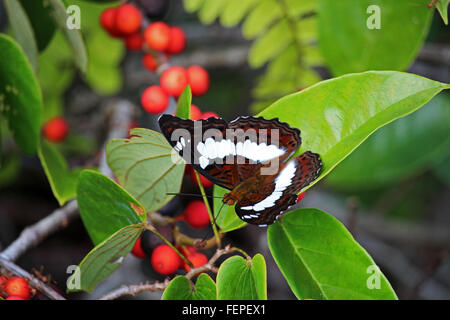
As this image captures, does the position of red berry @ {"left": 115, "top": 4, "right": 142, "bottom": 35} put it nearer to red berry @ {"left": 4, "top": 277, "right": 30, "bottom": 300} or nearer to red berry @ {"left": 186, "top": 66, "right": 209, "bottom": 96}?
red berry @ {"left": 186, "top": 66, "right": 209, "bottom": 96}

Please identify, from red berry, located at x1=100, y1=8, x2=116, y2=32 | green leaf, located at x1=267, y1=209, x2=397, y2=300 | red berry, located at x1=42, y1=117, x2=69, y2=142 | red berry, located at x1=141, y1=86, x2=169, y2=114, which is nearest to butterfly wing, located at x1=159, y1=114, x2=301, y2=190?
green leaf, located at x1=267, y1=209, x2=397, y2=300

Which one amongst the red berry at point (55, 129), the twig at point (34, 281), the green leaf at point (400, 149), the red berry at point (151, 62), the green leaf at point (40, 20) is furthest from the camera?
the red berry at point (55, 129)

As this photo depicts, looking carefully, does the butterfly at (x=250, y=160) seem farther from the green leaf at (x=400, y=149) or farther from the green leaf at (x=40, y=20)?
the green leaf at (x=400, y=149)

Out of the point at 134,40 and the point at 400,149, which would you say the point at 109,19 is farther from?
the point at 400,149

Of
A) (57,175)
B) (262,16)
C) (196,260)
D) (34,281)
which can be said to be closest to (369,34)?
(262,16)

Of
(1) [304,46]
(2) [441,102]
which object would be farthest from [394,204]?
(1) [304,46]

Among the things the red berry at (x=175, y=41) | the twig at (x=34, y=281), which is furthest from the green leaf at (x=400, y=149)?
the twig at (x=34, y=281)
